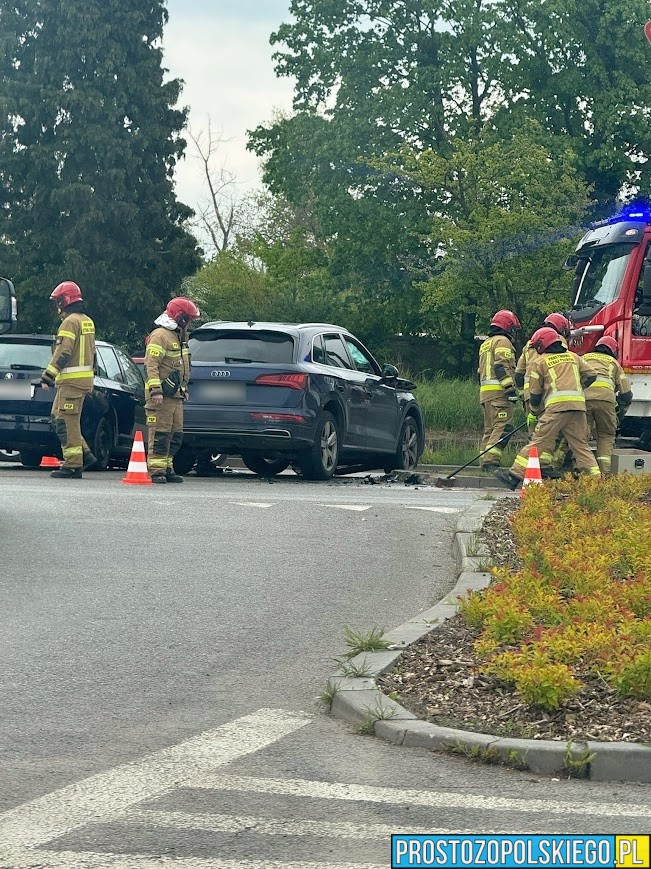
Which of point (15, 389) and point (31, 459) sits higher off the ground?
point (15, 389)

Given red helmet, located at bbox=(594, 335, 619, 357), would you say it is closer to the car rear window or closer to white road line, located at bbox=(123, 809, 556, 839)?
the car rear window

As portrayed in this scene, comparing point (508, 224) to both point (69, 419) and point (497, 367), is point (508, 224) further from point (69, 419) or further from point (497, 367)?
point (69, 419)

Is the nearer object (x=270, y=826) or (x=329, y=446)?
(x=270, y=826)

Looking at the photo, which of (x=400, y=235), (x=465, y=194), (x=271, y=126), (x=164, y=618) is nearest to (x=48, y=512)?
(x=164, y=618)

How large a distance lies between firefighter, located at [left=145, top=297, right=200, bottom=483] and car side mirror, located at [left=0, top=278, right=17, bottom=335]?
537cm

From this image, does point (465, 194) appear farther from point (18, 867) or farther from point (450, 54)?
point (18, 867)

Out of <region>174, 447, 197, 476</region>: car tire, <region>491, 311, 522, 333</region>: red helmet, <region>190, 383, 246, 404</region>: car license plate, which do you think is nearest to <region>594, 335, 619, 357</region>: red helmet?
<region>491, 311, 522, 333</region>: red helmet

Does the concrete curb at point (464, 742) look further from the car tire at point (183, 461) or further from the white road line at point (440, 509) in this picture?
the car tire at point (183, 461)

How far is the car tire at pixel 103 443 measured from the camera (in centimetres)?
1805

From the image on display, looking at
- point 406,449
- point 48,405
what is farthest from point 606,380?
point 48,405

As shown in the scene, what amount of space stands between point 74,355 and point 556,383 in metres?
4.98

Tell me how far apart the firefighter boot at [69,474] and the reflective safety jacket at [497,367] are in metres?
5.72

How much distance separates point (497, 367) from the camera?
1970 cm

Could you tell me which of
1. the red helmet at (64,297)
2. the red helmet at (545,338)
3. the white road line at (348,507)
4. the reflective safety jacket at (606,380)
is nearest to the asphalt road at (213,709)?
the white road line at (348,507)
